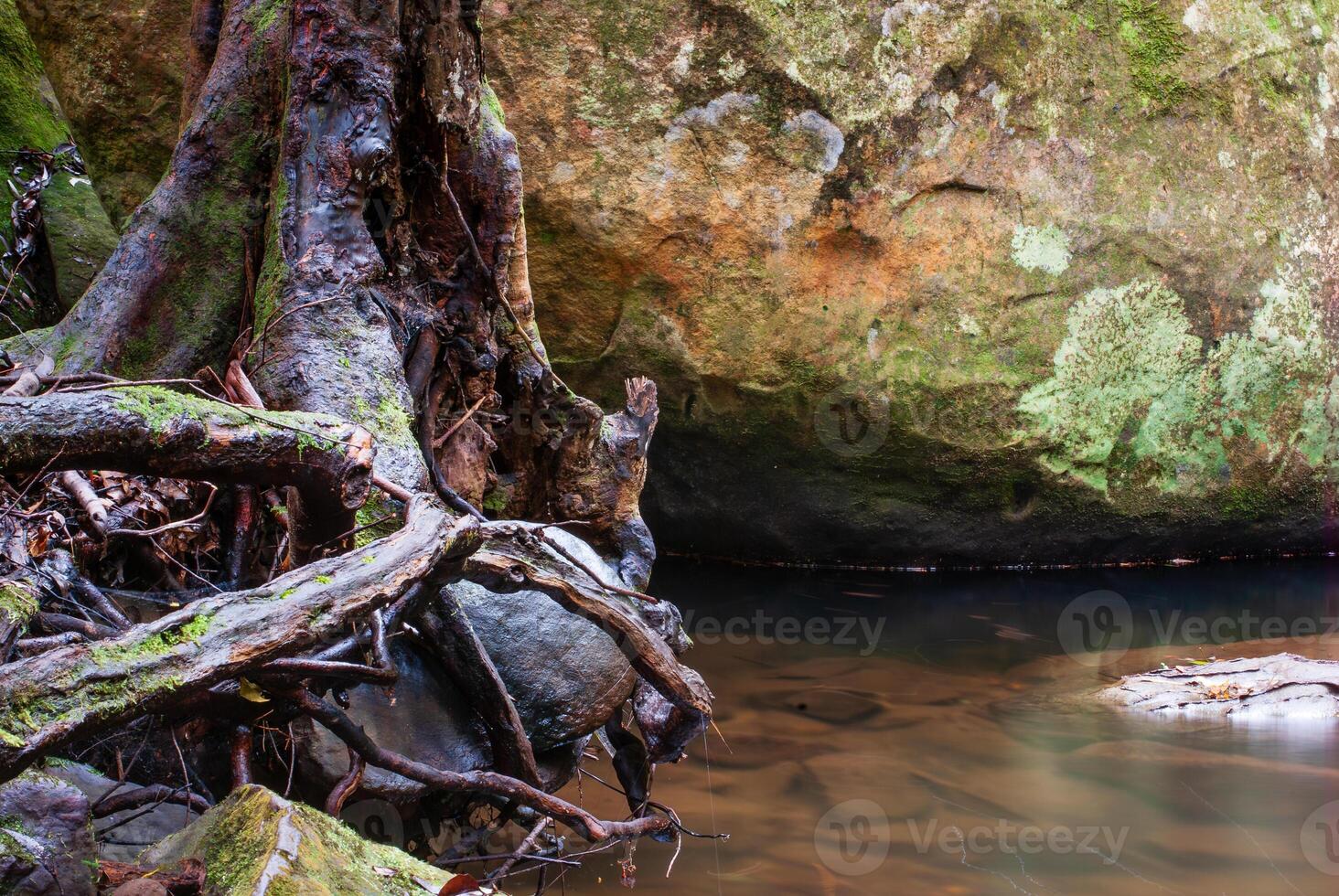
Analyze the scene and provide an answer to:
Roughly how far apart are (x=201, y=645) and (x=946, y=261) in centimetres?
390

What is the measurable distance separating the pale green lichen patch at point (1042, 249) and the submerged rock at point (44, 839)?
425cm

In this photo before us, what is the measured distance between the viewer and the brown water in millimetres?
2580

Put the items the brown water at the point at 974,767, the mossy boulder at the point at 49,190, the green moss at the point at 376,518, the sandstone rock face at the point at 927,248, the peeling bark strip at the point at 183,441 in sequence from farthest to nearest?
the sandstone rock face at the point at 927,248, the mossy boulder at the point at 49,190, the brown water at the point at 974,767, the green moss at the point at 376,518, the peeling bark strip at the point at 183,441

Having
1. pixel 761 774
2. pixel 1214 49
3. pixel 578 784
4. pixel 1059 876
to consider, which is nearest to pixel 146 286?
pixel 578 784

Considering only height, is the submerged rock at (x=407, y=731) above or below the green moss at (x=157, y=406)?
below

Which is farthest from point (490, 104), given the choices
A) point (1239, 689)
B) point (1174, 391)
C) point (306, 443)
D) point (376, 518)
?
point (1174, 391)

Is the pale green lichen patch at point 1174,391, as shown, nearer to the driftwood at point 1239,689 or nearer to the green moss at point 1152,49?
the green moss at point 1152,49

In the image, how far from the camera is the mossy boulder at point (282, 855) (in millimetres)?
1411

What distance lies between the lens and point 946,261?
189 inches

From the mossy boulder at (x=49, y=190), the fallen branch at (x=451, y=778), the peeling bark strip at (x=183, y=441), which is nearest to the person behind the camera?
the peeling bark strip at (x=183, y=441)

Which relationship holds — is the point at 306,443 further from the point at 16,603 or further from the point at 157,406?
the point at 16,603

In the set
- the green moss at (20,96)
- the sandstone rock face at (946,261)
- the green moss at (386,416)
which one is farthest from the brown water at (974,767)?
the green moss at (20,96)

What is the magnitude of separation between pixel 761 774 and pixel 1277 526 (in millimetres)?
3452

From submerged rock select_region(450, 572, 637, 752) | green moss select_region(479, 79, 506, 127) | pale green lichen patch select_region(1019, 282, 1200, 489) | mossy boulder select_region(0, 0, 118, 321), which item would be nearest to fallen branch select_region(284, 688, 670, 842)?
submerged rock select_region(450, 572, 637, 752)
